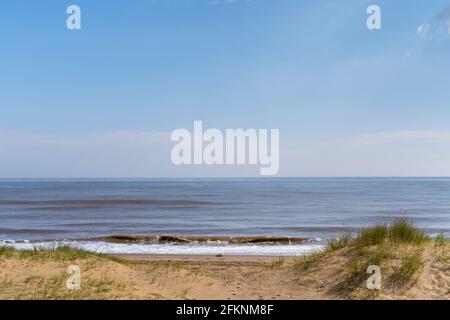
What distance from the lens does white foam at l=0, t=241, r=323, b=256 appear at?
668 inches

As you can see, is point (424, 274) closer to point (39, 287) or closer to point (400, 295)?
point (400, 295)

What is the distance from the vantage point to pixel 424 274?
28.0 feet

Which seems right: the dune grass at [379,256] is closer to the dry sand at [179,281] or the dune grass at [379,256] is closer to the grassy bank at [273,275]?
the grassy bank at [273,275]

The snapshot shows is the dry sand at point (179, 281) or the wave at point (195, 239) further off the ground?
the dry sand at point (179, 281)

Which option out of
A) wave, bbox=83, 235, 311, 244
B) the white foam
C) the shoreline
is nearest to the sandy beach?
the shoreline

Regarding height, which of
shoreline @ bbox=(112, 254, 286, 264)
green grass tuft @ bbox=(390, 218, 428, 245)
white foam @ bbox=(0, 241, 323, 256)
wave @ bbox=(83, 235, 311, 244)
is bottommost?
wave @ bbox=(83, 235, 311, 244)

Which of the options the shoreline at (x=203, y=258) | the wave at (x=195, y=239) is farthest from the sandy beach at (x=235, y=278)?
the wave at (x=195, y=239)

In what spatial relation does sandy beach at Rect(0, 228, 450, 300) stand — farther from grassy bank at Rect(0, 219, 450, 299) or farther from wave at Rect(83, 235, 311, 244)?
wave at Rect(83, 235, 311, 244)

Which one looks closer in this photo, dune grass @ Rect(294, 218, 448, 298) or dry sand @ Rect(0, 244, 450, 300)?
dry sand @ Rect(0, 244, 450, 300)

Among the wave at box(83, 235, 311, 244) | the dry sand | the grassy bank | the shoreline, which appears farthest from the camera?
the wave at box(83, 235, 311, 244)

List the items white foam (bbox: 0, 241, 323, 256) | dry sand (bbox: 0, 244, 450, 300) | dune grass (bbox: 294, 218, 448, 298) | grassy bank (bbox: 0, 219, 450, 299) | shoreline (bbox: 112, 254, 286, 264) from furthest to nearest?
1. white foam (bbox: 0, 241, 323, 256)
2. shoreline (bbox: 112, 254, 286, 264)
3. dune grass (bbox: 294, 218, 448, 298)
4. grassy bank (bbox: 0, 219, 450, 299)
5. dry sand (bbox: 0, 244, 450, 300)

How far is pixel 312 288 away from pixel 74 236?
1609cm

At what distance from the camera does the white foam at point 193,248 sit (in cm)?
1697
